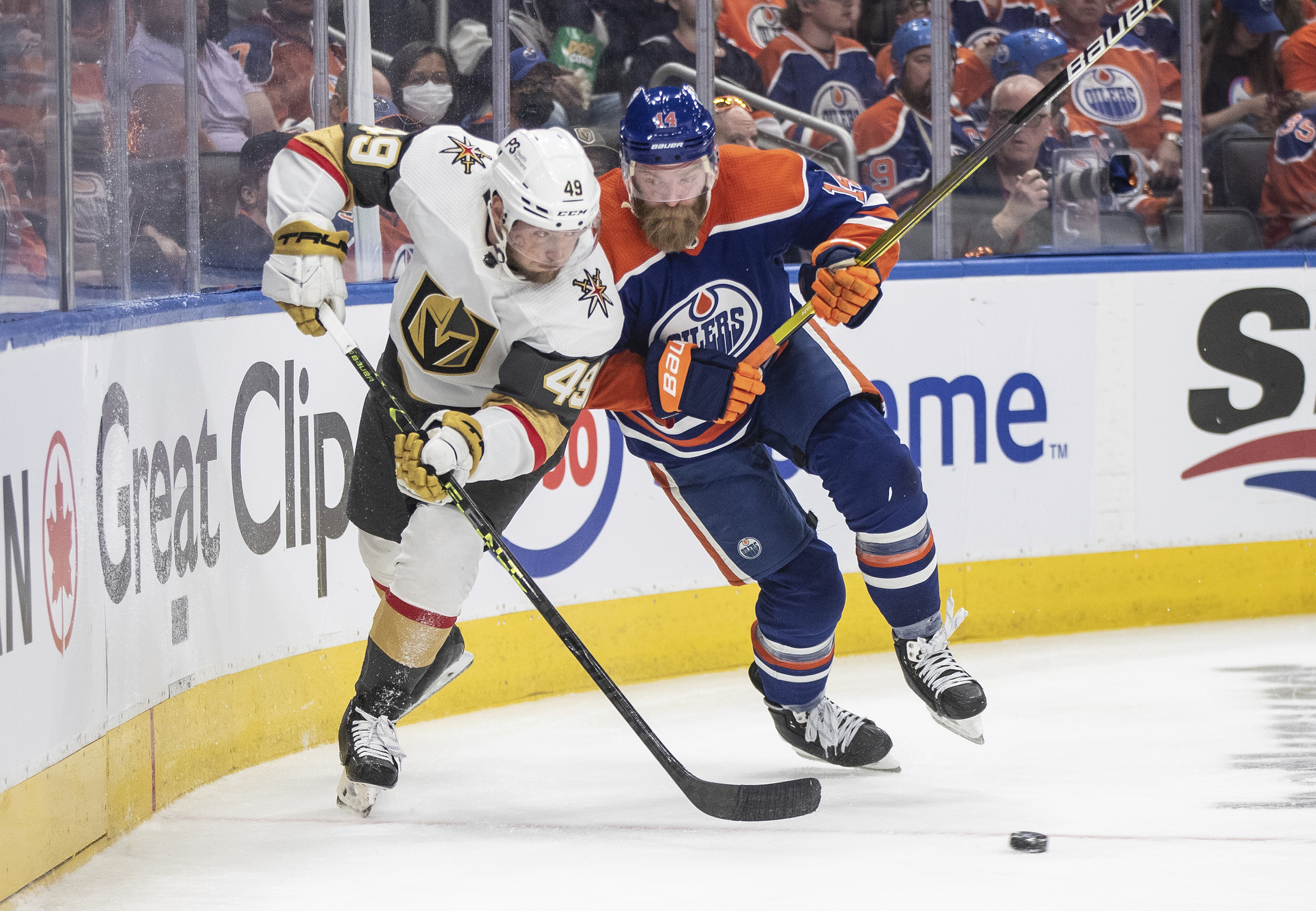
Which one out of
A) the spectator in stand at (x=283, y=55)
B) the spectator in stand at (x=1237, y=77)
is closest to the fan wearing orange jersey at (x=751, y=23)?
the spectator in stand at (x=283, y=55)

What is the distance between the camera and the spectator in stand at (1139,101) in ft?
16.4

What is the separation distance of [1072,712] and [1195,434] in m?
1.32

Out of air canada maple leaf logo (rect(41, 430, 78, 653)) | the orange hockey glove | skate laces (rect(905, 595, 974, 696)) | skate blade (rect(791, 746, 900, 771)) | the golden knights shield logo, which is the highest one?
the orange hockey glove

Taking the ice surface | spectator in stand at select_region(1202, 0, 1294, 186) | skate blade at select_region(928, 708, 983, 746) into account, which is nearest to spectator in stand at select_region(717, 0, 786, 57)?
spectator in stand at select_region(1202, 0, 1294, 186)

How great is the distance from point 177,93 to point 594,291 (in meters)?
1.14

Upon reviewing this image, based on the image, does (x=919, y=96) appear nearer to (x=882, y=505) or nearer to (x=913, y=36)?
(x=913, y=36)

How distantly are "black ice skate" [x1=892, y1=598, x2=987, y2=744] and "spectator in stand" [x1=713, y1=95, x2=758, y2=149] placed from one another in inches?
69.8

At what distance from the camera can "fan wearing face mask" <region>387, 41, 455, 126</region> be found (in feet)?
13.8

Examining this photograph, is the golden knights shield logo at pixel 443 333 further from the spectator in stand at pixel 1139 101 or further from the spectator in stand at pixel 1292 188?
the spectator in stand at pixel 1292 188

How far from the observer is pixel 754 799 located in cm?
300

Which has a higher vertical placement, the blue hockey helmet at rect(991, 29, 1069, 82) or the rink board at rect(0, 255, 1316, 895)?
the blue hockey helmet at rect(991, 29, 1069, 82)

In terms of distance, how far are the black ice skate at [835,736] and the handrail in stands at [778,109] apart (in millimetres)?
1887

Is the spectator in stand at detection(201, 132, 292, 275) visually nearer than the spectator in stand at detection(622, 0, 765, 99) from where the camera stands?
Yes

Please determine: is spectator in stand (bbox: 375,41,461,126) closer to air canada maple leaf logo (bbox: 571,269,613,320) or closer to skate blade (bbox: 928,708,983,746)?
air canada maple leaf logo (bbox: 571,269,613,320)
